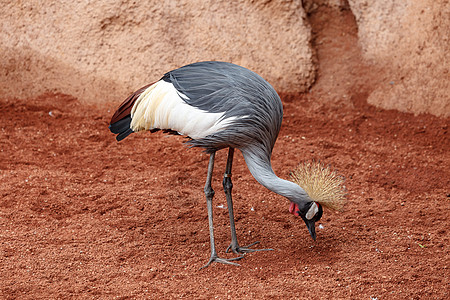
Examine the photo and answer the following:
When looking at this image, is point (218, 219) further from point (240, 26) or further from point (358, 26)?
point (358, 26)

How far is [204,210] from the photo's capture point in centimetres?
418

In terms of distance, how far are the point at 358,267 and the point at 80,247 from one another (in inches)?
75.1

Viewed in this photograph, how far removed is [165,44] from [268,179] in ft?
A: 10.9

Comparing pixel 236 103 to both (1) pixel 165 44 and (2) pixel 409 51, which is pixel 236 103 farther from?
(2) pixel 409 51

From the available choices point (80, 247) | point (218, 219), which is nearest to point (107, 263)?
point (80, 247)

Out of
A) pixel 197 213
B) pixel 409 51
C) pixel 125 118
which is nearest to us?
pixel 125 118

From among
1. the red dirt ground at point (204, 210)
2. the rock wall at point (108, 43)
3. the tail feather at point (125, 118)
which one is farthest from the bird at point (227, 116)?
the rock wall at point (108, 43)

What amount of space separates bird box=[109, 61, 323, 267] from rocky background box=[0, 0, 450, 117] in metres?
2.71

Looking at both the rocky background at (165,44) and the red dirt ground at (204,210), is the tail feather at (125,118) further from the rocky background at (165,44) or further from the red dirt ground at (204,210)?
the rocky background at (165,44)

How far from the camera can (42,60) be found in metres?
6.15

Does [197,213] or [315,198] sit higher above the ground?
[315,198]

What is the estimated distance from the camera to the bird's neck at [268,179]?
10.8ft

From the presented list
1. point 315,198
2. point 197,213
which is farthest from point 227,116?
point 197,213

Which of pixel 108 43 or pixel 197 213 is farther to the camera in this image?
pixel 108 43
